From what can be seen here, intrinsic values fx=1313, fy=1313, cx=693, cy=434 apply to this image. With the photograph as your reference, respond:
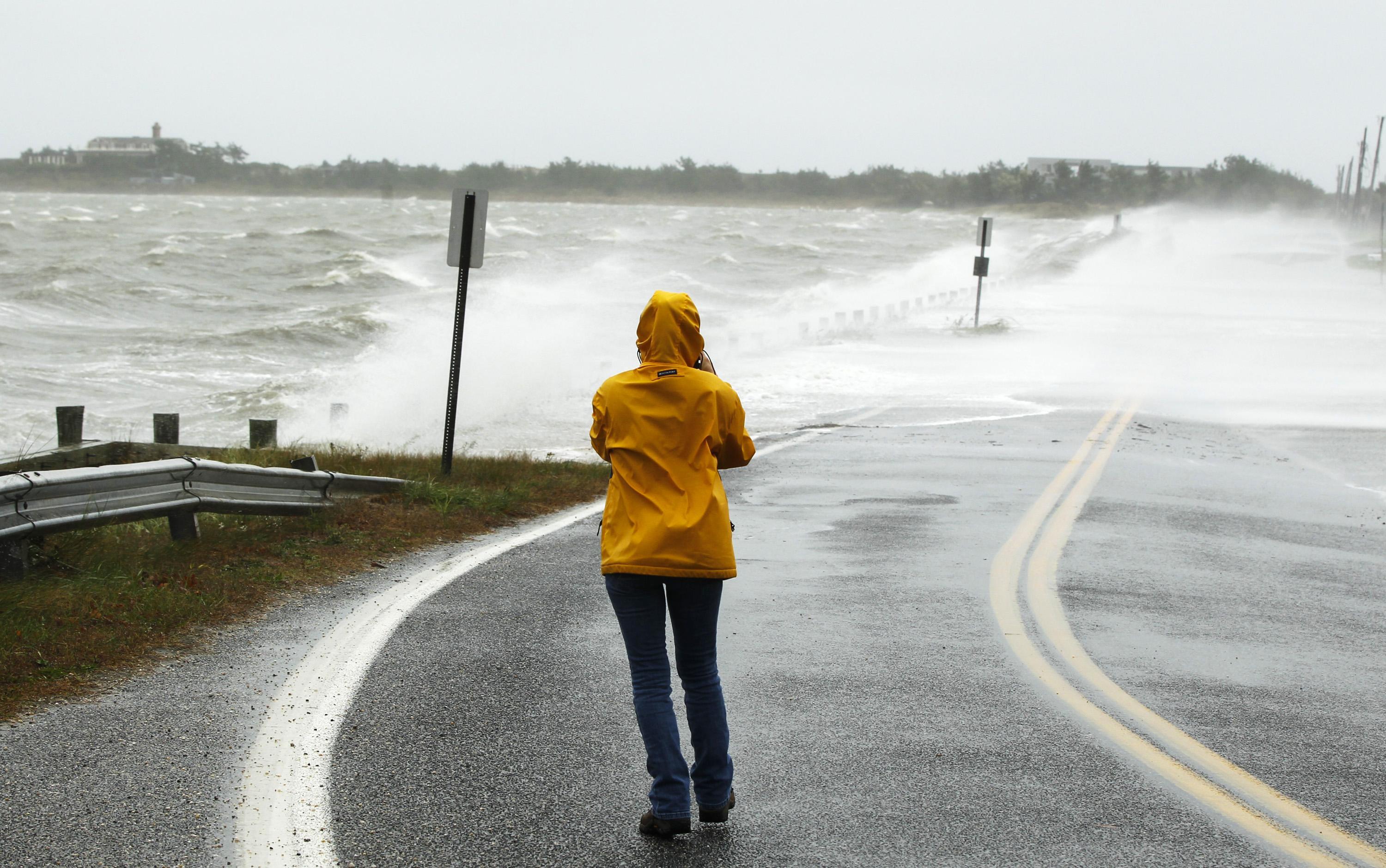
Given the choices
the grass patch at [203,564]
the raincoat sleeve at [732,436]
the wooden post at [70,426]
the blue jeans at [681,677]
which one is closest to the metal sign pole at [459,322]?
the grass patch at [203,564]

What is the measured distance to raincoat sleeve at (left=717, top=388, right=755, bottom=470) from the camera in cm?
405

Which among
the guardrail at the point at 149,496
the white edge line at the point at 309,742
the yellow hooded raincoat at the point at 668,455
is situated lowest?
the white edge line at the point at 309,742

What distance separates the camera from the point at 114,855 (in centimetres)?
364

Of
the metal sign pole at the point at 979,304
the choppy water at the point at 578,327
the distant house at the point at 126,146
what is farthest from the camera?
the distant house at the point at 126,146

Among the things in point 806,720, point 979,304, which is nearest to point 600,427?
point 806,720

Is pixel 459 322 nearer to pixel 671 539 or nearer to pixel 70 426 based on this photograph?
pixel 70 426

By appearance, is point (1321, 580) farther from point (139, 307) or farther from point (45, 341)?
point (139, 307)

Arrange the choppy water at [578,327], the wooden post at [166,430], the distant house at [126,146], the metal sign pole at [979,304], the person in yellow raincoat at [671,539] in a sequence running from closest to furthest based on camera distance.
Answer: the person in yellow raincoat at [671,539] → the wooden post at [166,430] → the choppy water at [578,327] → the metal sign pole at [979,304] → the distant house at [126,146]

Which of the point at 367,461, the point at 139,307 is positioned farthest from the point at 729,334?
the point at 367,461

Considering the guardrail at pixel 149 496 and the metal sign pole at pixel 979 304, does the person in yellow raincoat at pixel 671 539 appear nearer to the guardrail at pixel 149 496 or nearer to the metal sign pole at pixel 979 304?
the guardrail at pixel 149 496

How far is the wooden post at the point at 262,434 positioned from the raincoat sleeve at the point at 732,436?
9986 millimetres

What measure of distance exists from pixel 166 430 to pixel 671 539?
32.2 feet

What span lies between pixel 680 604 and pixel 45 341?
32134 millimetres

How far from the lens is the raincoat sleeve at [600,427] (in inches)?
Result: 160
